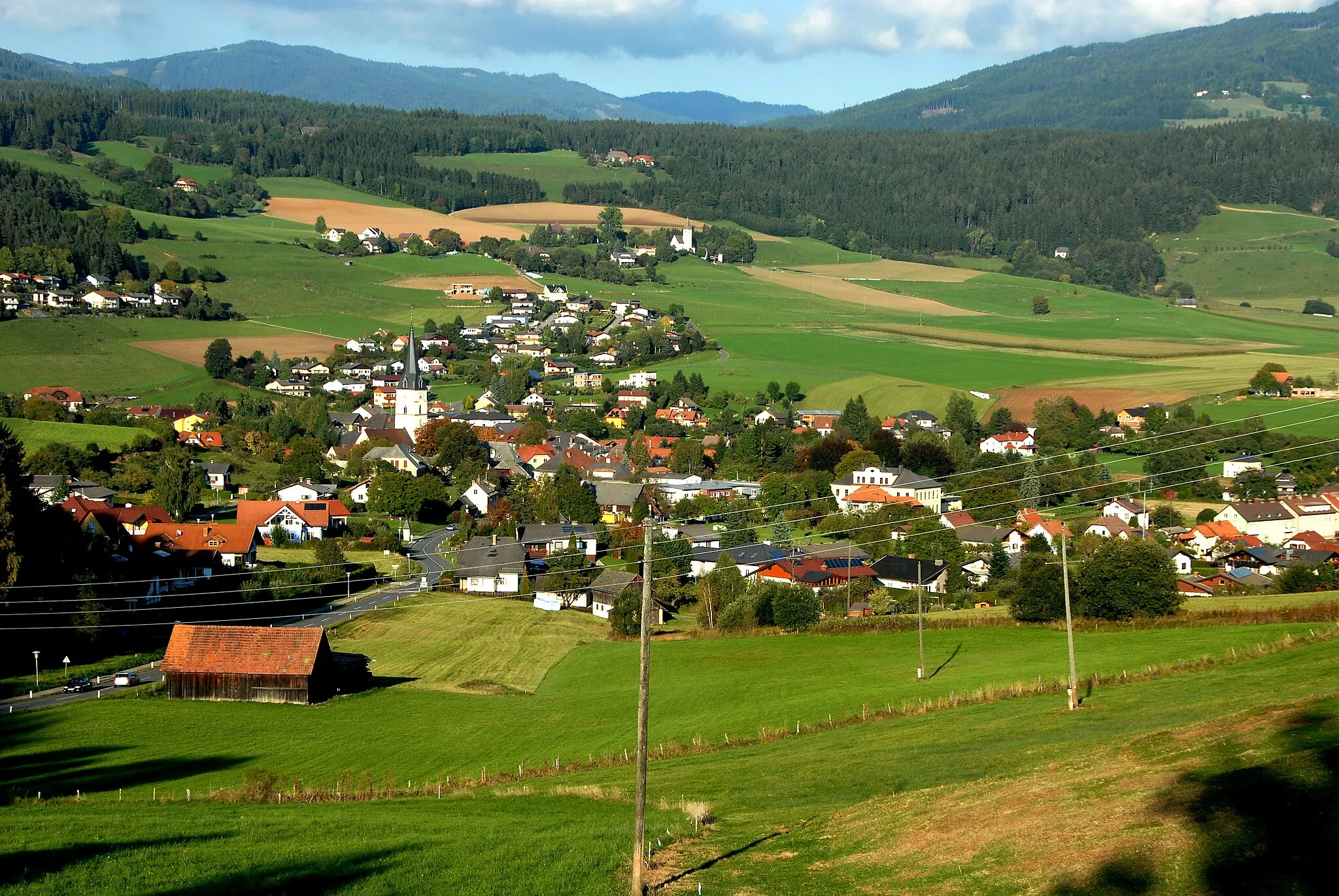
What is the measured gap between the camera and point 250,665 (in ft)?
99.2

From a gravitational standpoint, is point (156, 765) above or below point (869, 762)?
below

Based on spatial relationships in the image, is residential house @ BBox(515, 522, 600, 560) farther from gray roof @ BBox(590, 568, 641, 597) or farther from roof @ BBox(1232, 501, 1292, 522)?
roof @ BBox(1232, 501, 1292, 522)

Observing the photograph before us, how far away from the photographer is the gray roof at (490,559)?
4666 centimetres

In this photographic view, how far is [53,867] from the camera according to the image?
1409 cm

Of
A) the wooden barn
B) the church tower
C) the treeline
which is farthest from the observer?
the treeline

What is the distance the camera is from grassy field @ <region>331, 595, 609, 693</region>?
32.7 meters

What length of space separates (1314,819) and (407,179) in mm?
164160

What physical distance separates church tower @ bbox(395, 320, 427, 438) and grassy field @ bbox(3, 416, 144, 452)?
15.0m

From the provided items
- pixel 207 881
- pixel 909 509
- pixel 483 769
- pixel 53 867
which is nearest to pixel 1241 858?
pixel 207 881

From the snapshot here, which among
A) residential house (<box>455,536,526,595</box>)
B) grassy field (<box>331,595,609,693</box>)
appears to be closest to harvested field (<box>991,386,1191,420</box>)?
residential house (<box>455,536,526,595</box>)

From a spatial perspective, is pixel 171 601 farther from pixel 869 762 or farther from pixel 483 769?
pixel 869 762

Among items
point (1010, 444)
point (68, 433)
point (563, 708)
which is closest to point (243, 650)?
point (563, 708)

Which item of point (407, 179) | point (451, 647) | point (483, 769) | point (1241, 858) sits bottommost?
point (451, 647)

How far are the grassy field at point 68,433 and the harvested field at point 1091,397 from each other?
4768 centimetres
